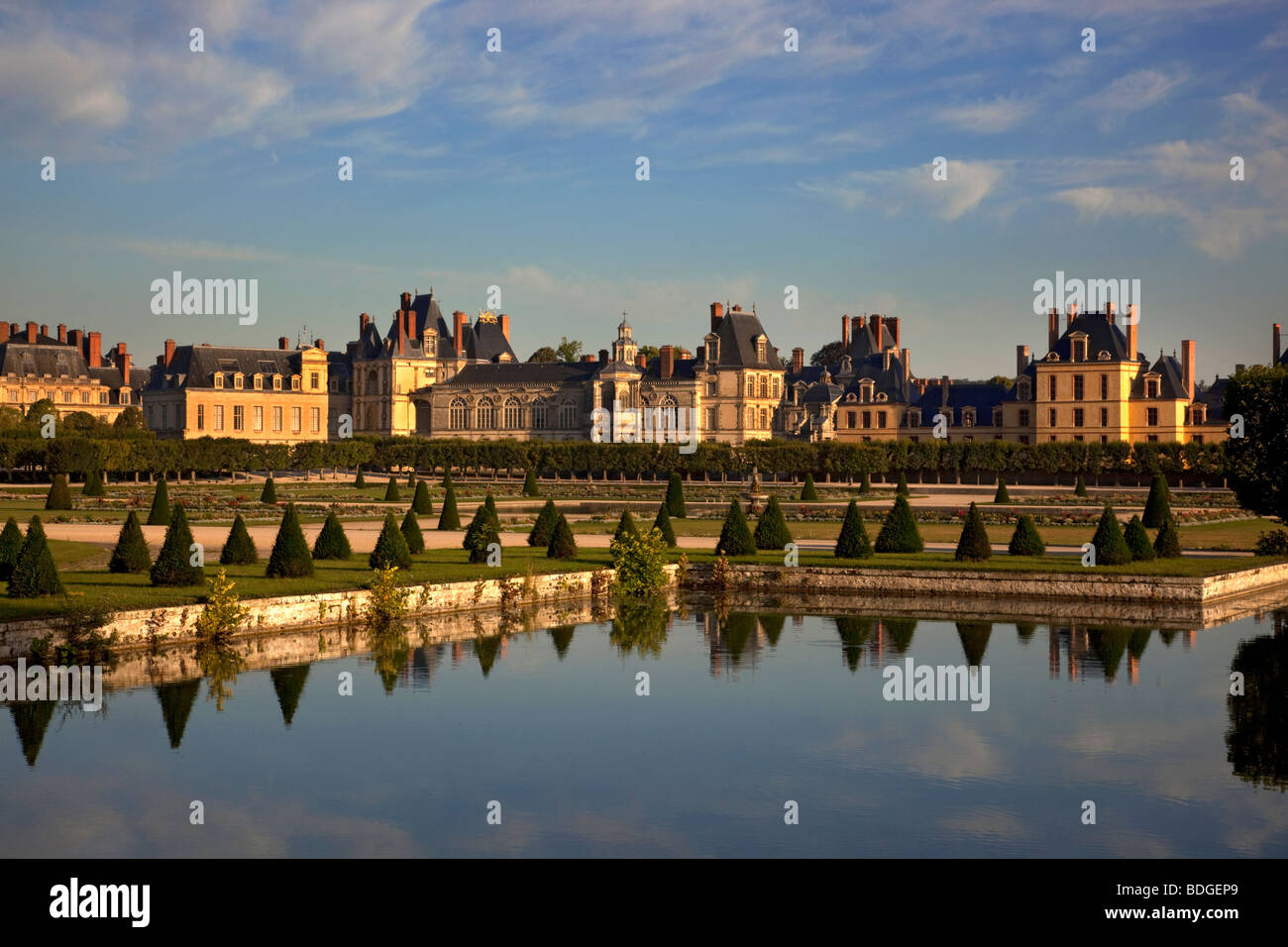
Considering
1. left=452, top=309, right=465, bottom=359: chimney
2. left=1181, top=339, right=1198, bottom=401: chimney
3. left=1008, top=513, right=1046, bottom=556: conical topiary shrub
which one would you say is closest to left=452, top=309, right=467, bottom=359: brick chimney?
left=452, top=309, right=465, bottom=359: chimney

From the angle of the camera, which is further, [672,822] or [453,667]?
[453,667]

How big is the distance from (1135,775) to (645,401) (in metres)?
71.9

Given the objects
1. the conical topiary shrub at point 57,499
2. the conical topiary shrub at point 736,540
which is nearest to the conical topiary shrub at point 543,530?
the conical topiary shrub at point 736,540

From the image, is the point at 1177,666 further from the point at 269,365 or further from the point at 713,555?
the point at 269,365

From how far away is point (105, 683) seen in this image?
47.8ft

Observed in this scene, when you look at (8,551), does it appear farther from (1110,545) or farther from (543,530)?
(1110,545)

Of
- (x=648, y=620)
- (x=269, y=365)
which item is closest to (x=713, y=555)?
(x=648, y=620)

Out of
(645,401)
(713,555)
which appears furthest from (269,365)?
(713,555)

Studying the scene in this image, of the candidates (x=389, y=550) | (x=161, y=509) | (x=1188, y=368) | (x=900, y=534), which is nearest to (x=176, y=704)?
(x=389, y=550)

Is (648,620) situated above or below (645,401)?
below

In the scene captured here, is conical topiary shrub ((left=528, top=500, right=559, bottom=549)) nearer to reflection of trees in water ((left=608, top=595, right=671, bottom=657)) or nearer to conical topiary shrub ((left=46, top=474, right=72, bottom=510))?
reflection of trees in water ((left=608, top=595, right=671, bottom=657))

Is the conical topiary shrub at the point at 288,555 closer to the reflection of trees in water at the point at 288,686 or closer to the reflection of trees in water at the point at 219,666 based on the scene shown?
the reflection of trees in water at the point at 219,666
